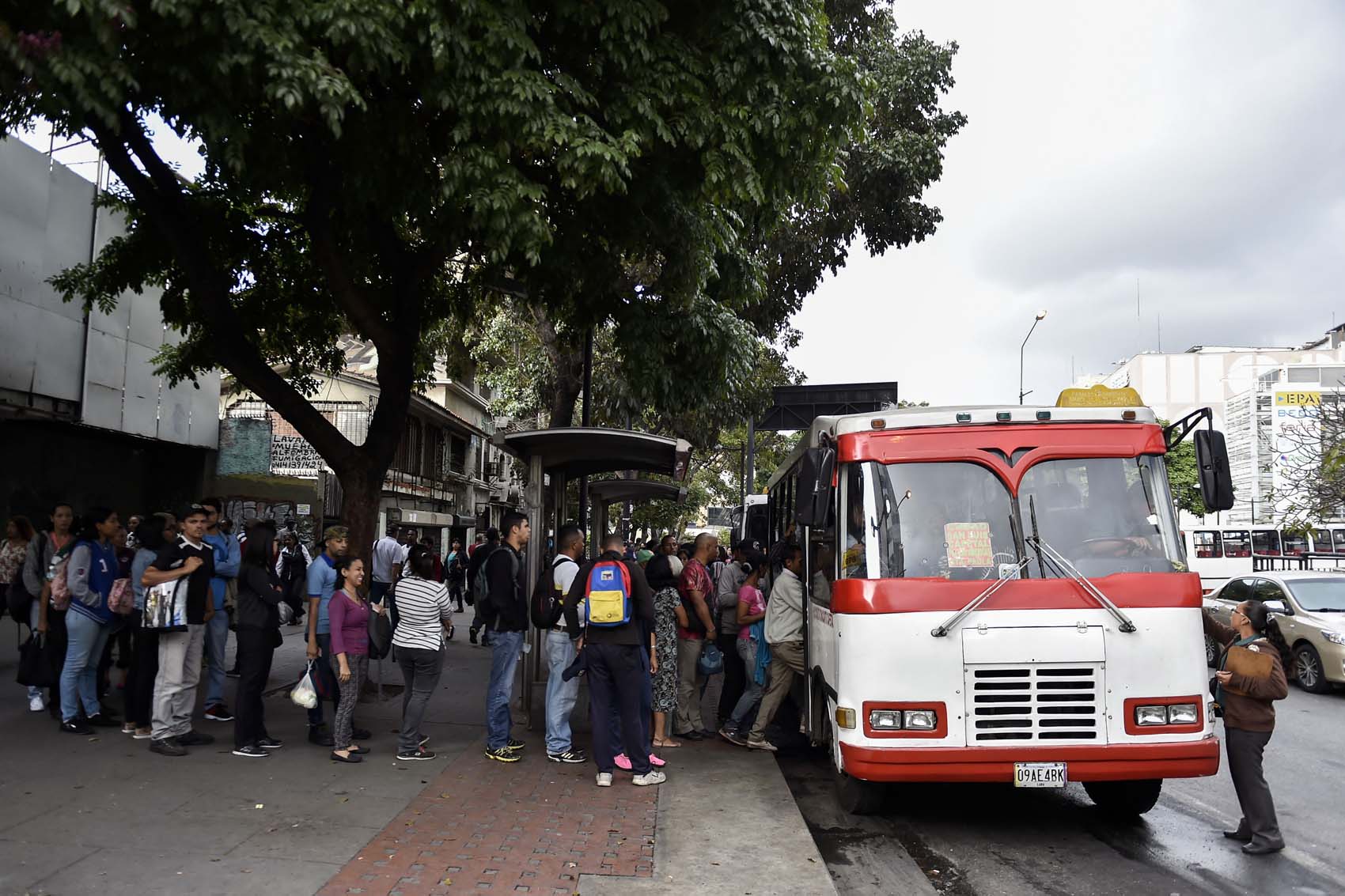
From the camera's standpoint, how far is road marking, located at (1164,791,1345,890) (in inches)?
242

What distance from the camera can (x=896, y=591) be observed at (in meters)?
6.41

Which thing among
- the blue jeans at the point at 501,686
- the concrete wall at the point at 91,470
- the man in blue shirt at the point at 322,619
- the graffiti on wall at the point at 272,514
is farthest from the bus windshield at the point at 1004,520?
the graffiti on wall at the point at 272,514

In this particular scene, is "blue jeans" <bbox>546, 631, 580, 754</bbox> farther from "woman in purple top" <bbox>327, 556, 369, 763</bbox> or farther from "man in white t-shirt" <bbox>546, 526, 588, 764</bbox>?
"woman in purple top" <bbox>327, 556, 369, 763</bbox>

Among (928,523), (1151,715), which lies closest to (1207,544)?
(1151,715)

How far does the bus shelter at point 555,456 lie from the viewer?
9859mm

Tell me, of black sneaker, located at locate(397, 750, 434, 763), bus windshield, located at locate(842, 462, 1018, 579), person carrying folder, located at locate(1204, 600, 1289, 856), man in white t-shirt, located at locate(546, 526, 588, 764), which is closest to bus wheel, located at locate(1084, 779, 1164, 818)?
person carrying folder, located at locate(1204, 600, 1289, 856)

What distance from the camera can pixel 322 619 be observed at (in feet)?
27.6

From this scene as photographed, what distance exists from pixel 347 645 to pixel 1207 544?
33.3 meters

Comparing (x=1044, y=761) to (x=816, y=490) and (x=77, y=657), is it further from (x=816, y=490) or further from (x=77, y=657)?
(x=77, y=657)

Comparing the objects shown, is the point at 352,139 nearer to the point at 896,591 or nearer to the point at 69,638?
the point at 69,638

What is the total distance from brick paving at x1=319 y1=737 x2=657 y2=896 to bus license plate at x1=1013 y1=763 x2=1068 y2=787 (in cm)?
217

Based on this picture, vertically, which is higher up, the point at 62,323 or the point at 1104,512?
the point at 62,323

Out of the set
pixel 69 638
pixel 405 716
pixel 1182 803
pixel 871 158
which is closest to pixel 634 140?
pixel 405 716

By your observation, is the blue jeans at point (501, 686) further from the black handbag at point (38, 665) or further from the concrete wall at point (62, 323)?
the concrete wall at point (62, 323)
